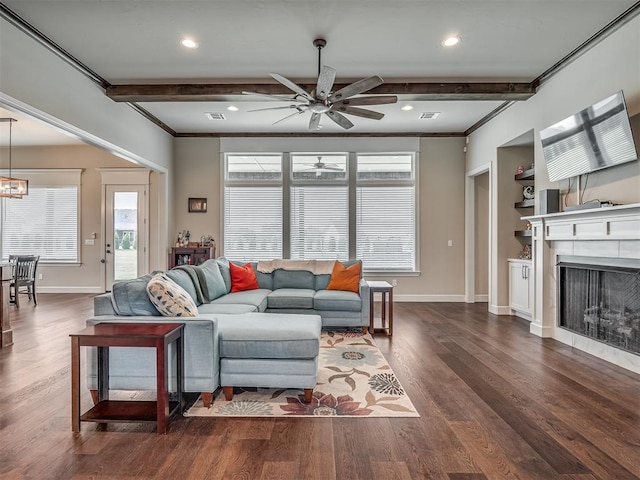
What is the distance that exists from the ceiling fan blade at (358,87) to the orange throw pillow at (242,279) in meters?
2.57

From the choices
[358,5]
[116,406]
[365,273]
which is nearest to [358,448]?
[116,406]

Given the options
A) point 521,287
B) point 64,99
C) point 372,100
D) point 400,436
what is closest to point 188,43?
point 64,99

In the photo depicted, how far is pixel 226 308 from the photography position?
3820 mm

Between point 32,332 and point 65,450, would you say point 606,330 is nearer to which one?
point 65,450

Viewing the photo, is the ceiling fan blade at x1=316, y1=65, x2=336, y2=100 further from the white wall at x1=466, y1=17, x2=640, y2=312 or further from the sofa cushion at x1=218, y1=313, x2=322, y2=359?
the white wall at x1=466, y1=17, x2=640, y2=312

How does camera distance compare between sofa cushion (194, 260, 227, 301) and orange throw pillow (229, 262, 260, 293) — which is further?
orange throw pillow (229, 262, 260, 293)

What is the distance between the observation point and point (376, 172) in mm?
7199

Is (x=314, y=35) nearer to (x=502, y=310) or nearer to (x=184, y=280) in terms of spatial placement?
(x=184, y=280)

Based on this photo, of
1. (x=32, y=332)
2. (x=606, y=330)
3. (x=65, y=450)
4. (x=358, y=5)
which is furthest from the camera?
(x=32, y=332)

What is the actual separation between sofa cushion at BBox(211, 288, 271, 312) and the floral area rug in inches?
44.5

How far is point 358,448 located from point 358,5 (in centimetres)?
338

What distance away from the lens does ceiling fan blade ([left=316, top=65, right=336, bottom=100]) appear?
3.23 m

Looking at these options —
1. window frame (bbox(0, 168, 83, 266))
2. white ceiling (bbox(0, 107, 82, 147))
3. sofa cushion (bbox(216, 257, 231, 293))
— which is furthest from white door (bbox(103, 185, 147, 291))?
sofa cushion (bbox(216, 257, 231, 293))

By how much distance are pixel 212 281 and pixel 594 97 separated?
4476 millimetres
